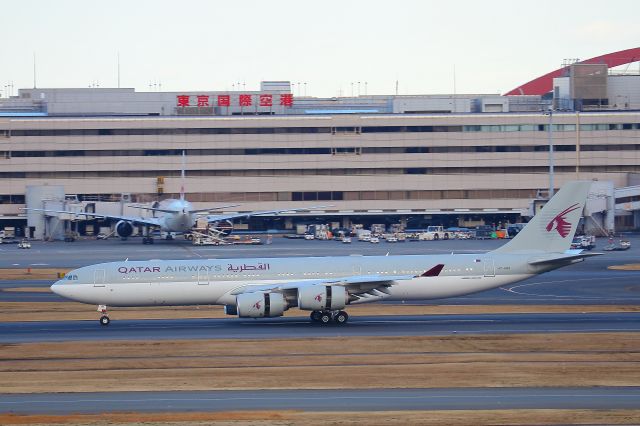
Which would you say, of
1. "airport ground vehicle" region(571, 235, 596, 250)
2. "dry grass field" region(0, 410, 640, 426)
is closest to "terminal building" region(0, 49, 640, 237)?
"airport ground vehicle" region(571, 235, 596, 250)

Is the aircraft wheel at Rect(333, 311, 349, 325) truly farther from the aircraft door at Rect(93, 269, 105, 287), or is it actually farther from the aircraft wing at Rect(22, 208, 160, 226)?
the aircraft wing at Rect(22, 208, 160, 226)

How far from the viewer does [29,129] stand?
138500mm

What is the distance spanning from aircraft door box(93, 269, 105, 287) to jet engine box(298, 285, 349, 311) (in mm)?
10381

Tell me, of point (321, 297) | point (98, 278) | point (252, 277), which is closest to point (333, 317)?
point (321, 297)

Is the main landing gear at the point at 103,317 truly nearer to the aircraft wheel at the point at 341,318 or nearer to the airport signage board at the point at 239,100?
the aircraft wheel at the point at 341,318

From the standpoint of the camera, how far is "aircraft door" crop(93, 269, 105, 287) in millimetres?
50969

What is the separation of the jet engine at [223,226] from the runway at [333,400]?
3505 inches

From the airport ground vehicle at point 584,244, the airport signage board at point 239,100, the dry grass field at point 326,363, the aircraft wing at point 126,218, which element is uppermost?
the airport signage board at point 239,100

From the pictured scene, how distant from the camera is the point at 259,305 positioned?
48750 mm

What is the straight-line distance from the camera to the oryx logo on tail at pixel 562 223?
5309 cm

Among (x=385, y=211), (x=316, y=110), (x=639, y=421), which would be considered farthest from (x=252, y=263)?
(x=316, y=110)

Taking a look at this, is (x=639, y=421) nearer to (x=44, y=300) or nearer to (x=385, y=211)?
(x=44, y=300)

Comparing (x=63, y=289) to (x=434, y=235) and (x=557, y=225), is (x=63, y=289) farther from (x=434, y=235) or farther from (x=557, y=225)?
(x=434, y=235)

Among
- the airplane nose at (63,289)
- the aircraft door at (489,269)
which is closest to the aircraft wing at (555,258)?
the aircraft door at (489,269)
